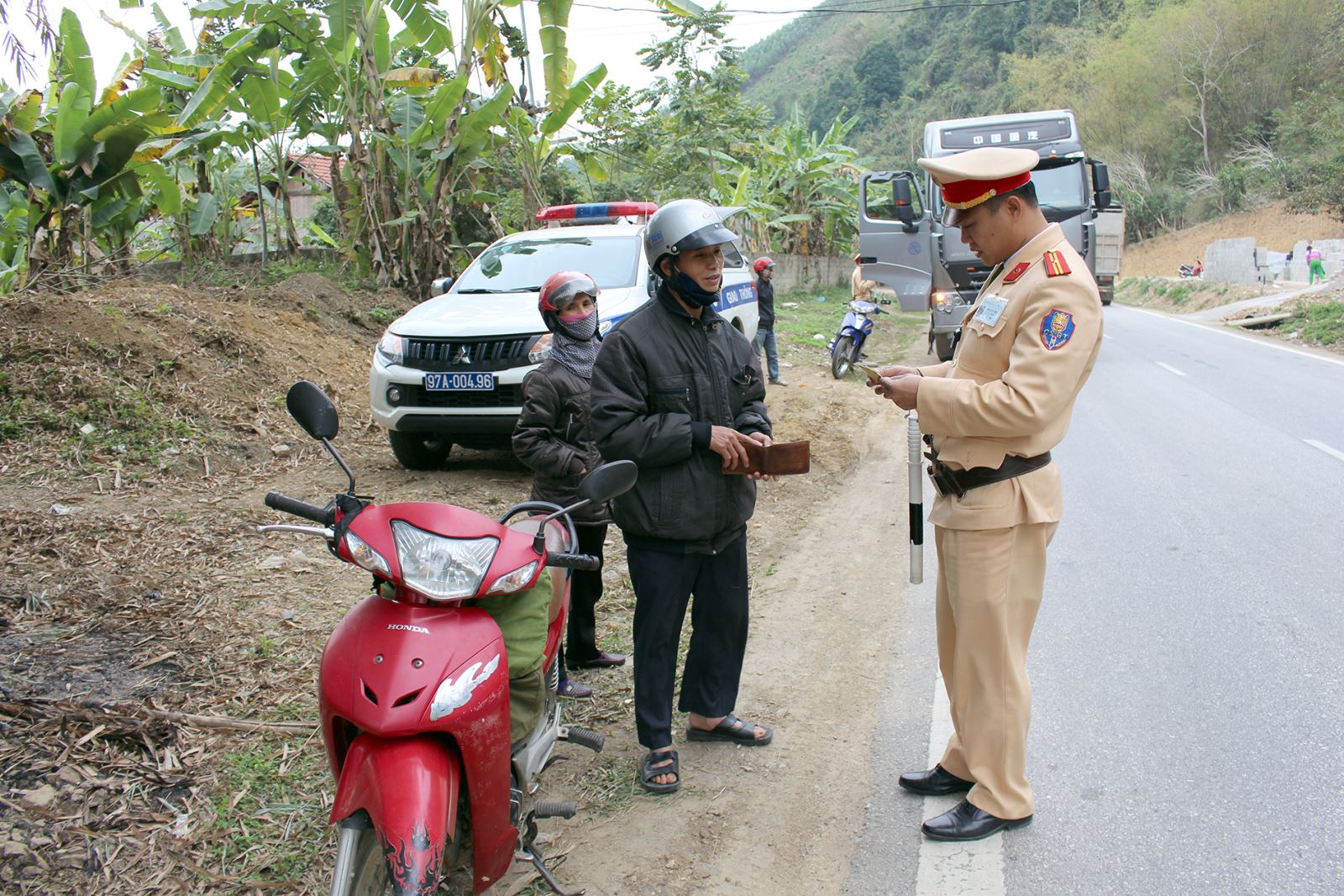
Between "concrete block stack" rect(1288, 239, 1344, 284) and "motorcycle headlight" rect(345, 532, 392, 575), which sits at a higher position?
"motorcycle headlight" rect(345, 532, 392, 575)

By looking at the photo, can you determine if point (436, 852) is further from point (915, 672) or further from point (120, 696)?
point (915, 672)

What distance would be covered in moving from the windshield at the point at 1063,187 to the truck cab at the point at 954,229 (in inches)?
0.5

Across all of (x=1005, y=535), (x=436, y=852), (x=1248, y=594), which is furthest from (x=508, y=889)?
(x=1248, y=594)

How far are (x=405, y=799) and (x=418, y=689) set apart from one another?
0.78 ft

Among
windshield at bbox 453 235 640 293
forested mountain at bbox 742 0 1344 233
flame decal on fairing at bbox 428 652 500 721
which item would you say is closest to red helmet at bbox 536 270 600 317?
flame decal on fairing at bbox 428 652 500 721

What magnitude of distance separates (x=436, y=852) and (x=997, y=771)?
5.83 feet

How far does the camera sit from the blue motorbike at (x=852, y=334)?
13.5m

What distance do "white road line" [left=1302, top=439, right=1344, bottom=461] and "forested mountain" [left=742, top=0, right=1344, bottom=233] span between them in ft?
90.3

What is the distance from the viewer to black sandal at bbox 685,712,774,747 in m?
3.81

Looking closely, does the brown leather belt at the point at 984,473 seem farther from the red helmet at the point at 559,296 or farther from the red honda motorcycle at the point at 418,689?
the red helmet at the point at 559,296

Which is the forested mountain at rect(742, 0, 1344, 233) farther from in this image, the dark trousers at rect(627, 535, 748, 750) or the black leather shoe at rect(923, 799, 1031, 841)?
the black leather shoe at rect(923, 799, 1031, 841)

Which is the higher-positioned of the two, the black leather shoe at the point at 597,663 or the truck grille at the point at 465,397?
the truck grille at the point at 465,397

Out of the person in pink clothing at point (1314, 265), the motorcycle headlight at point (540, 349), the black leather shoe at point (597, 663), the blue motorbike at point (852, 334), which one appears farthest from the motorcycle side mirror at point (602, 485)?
the person in pink clothing at point (1314, 265)

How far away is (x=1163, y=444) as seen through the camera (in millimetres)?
9109
